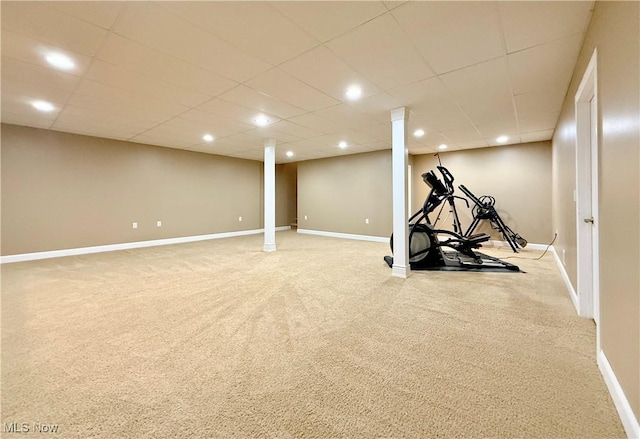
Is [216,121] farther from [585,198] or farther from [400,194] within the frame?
[585,198]

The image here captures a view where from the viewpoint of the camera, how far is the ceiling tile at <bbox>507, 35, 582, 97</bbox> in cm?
221

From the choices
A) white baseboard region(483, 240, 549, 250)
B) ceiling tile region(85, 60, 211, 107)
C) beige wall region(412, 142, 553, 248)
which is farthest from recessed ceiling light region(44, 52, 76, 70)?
white baseboard region(483, 240, 549, 250)

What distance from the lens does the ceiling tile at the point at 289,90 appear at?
2.75 meters

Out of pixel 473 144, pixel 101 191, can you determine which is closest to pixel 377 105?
pixel 473 144

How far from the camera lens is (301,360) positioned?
1.76 m

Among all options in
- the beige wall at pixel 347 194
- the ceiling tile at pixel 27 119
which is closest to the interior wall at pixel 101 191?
the ceiling tile at pixel 27 119

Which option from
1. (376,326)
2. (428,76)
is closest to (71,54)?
(428,76)

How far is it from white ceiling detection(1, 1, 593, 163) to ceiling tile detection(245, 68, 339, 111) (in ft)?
0.04

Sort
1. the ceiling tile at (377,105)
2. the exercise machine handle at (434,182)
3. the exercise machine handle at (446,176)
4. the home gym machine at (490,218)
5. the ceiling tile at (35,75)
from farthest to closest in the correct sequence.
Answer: the home gym machine at (490,218) → the exercise machine handle at (446,176) → the exercise machine handle at (434,182) → the ceiling tile at (377,105) → the ceiling tile at (35,75)

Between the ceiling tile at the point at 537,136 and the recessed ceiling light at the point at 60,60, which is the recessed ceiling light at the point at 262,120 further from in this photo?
the ceiling tile at the point at 537,136

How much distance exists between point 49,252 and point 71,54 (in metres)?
4.17

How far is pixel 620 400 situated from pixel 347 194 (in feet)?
20.9

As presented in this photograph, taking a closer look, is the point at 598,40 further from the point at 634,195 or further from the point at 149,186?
the point at 149,186

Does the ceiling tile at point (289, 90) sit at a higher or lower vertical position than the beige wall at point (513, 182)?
higher
